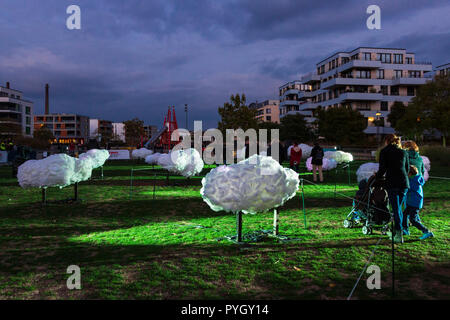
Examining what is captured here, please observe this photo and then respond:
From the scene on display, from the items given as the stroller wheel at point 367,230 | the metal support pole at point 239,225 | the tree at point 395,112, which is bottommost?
the stroller wheel at point 367,230

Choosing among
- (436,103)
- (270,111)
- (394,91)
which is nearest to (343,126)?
(436,103)

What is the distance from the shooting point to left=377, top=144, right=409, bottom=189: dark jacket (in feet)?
21.9

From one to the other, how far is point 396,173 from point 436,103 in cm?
4526

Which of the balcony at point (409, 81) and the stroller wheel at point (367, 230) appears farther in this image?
the balcony at point (409, 81)

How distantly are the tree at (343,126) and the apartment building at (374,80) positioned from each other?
16.4 m

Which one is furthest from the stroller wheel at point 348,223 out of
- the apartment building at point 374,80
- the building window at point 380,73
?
the building window at point 380,73

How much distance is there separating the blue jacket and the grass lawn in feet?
2.30

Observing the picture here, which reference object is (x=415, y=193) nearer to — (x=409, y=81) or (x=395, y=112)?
(x=395, y=112)

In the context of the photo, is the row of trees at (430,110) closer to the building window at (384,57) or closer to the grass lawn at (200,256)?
the building window at (384,57)

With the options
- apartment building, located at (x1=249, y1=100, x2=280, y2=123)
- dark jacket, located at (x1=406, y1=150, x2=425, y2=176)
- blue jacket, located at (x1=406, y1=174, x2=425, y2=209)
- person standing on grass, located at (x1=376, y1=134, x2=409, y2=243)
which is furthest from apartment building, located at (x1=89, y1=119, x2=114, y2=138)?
person standing on grass, located at (x1=376, y1=134, x2=409, y2=243)

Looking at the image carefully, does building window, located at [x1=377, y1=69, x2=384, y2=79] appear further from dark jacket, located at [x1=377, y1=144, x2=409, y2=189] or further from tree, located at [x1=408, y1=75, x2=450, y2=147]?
dark jacket, located at [x1=377, y1=144, x2=409, y2=189]

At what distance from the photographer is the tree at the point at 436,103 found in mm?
44025

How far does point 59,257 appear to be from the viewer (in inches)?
240
